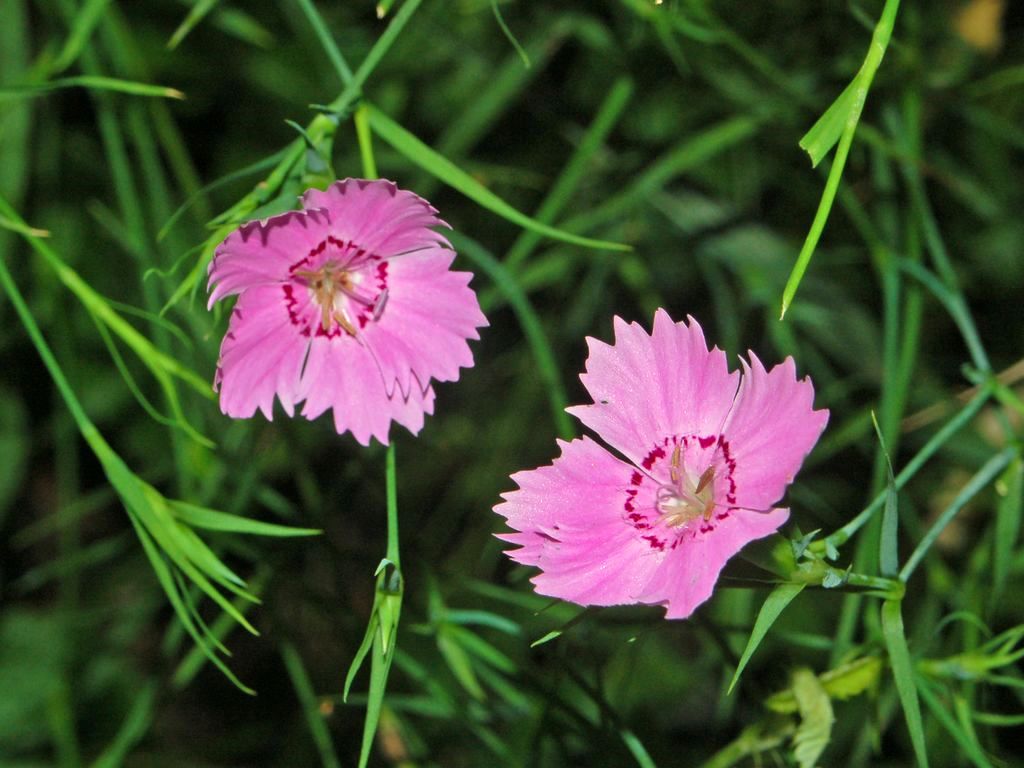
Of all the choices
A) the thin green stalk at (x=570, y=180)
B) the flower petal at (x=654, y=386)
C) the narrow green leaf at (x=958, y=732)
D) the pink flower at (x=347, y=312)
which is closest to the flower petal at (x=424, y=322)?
the pink flower at (x=347, y=312)

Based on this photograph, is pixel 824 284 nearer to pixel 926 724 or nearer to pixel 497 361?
pixel 497 361

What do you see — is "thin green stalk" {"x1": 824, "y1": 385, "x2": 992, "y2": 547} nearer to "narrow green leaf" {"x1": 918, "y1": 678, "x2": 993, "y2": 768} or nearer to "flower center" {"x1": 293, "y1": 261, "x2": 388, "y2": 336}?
"narrow green leaf" {"x1": 918, "y1": 678, "x2": 993, "y2": 768}

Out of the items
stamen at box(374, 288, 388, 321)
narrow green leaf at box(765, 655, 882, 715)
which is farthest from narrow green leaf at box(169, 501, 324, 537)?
narrow green leaf at box(765, 655, 882, 715)

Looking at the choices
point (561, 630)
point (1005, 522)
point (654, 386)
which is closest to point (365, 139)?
point (654, 386)

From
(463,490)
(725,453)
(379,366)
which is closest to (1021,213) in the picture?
(463,490)

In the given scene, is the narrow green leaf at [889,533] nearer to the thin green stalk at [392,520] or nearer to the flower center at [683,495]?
the flower center at [683,495]
